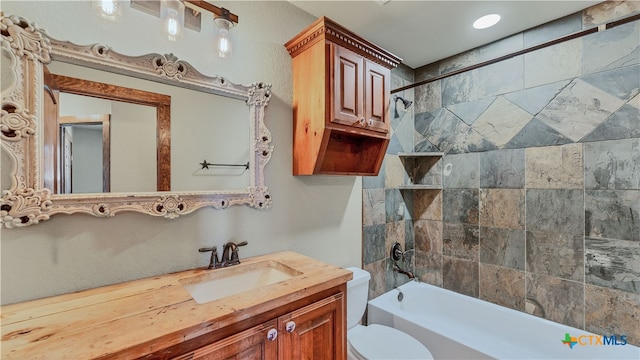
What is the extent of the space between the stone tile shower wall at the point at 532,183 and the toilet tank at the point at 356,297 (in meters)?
0.36

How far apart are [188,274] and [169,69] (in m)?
0.96

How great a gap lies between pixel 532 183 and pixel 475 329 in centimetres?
127

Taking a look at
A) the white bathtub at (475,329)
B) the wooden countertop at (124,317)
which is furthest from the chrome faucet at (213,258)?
the white bathtub at (475,329)

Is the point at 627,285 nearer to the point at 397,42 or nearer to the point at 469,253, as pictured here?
the point at 469,253

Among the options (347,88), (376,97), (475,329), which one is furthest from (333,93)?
(475,329)

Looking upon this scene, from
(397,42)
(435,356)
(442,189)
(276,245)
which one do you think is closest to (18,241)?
(276,245)

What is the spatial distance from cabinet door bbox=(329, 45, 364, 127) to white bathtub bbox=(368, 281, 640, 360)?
148 cm

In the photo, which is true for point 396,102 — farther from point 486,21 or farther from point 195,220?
point 195,220

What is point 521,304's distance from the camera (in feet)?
6.46

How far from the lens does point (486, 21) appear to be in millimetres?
1839

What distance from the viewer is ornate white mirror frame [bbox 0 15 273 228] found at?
34.4 inches

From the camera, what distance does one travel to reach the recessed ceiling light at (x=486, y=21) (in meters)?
1.79

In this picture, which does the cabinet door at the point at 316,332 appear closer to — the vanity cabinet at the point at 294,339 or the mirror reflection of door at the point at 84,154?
the vanity cabinet at the point at 294,339

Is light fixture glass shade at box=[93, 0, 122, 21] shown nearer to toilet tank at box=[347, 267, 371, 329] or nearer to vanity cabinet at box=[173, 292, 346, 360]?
vanity cabinet at box=[173, 292, 346, 360]
